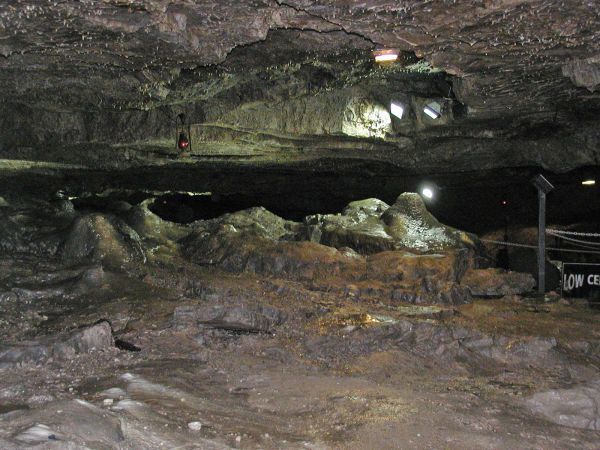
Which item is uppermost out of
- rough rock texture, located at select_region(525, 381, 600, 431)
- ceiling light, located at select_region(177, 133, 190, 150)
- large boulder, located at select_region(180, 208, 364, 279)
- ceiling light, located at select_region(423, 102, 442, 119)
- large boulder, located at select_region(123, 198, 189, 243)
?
ceiling light, located at select_region(423, 102, 442, 119)

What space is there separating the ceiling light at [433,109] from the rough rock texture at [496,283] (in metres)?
2.78

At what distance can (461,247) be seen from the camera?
969cm

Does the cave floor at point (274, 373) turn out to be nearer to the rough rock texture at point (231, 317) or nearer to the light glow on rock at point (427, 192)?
the rough rock texture at point (231, 317)

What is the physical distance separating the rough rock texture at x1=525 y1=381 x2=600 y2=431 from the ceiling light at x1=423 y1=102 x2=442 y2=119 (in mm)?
5170

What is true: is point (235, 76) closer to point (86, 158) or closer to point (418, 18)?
point (418, 18)

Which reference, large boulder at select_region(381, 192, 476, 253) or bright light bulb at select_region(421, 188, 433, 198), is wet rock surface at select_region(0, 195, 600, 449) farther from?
bright light bulb at select_region(421, 188, 433, 198)

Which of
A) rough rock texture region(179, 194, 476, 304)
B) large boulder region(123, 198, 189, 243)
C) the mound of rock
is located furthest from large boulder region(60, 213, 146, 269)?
the mound of rock

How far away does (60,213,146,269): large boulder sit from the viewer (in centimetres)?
735

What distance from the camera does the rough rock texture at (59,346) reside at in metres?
4.05

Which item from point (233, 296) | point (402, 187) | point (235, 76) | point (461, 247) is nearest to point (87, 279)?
point (233, 296)

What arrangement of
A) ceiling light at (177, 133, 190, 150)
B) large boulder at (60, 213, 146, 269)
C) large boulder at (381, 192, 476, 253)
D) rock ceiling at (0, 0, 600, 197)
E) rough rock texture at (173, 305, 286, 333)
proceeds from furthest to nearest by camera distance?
large boulder at (381, 192, 476, 253), ceiling light at (177, 133, 190, 150), large boulder at (60, 213, 146, 269), rough rock texture at (173, 305, 286, 333), rock ceiling at (0, 0, 600, 197)

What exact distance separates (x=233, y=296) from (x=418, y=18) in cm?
383

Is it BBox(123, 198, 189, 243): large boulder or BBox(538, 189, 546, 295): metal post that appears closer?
BBox(538, 189, 546, 295): metal post

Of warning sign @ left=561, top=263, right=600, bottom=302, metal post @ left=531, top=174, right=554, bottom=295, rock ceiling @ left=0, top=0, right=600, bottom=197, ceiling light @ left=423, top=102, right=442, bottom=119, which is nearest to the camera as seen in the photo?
rock ceiling @ left=0, top=0, right=600, bottom=197
